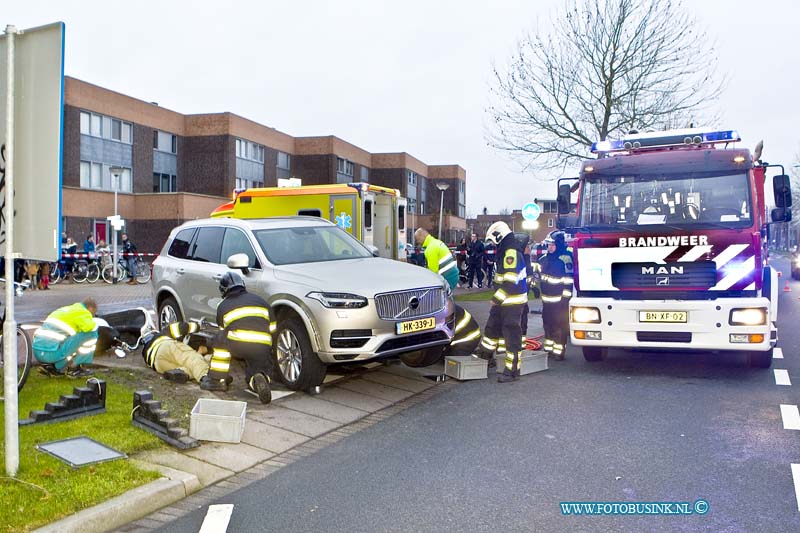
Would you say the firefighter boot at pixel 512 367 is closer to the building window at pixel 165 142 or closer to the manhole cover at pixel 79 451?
the manhole cover at pixel 79 451

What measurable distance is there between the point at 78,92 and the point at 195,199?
714 cm

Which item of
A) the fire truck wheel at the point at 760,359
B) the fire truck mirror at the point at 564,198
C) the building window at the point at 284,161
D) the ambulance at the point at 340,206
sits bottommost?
the fire truck wheel at the point at 760,359

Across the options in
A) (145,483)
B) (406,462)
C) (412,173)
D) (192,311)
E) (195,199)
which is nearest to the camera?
(145,483)

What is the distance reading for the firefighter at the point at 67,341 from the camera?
7484mm

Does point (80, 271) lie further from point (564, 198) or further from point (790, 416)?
point (790, 416)

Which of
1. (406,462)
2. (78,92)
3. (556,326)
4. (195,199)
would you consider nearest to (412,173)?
(195,199)

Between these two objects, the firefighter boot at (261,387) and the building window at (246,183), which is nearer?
the firefighter boot at (261,387)

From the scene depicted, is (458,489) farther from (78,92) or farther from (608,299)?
(78,92)

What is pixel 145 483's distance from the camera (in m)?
4.68

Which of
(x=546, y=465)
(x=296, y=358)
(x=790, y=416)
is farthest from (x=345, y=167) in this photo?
(x=546, y=465)

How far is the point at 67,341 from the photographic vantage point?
7586 mm

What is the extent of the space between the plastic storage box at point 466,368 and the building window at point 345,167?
45.4 m

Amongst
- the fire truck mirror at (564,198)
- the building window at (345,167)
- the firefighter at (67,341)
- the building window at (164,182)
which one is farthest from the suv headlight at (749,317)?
the building window at (345,167)

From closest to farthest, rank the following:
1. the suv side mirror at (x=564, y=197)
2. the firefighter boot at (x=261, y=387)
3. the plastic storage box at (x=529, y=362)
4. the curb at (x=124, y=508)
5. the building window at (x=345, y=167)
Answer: the curb at (x=124, y=508), the firefighter boot at (x=261, y=387), the plastic storage box at (x=529, y=362), the suv side mirror at (x=564, y=197), the building window at (x=345, y=167)
